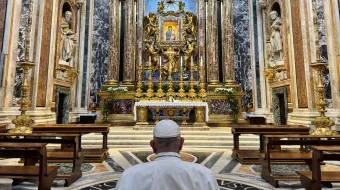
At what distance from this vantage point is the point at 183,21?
11.9 metres

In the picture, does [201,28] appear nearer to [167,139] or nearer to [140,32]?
[140,32]

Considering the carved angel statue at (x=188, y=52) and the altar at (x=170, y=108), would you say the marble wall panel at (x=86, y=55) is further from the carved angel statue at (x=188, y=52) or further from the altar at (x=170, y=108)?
the carved angel statue at (x=188, y=52)

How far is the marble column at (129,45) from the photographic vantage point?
11.5 m

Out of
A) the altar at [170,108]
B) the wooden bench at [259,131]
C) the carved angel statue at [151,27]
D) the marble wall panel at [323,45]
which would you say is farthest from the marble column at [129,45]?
the marble wall panel at [323,45]

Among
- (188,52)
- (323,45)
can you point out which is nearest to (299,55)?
(323,45)

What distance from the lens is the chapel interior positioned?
12.1ft

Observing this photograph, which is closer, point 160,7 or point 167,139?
point 167,139

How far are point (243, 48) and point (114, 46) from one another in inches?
252

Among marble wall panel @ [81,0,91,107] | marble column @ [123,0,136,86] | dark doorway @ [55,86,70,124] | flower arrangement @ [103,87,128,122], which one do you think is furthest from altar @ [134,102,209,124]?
marble wall panel @ [81,0,91,107]

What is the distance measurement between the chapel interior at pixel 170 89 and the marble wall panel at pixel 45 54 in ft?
0.16

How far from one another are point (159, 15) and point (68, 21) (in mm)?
4380

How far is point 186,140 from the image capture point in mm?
6941

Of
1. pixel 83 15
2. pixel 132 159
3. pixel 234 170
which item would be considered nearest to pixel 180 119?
pixel 132 159

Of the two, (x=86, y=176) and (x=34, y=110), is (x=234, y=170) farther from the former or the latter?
(x=34, y=110)
